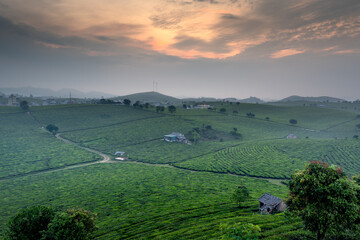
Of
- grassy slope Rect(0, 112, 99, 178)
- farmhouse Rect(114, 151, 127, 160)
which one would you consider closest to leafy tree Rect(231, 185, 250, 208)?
farmhouse Rect(114, 151, 127, 160)

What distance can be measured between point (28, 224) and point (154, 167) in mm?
63030

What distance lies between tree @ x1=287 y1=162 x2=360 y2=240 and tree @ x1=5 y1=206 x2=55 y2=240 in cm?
3609

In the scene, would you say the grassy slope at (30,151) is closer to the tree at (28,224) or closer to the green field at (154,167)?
the green field at (154,167)

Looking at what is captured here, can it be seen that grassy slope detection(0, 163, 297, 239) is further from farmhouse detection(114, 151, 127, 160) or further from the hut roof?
farmhouse detection(114, 151, 127, 160)

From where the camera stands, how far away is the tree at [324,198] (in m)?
18.4

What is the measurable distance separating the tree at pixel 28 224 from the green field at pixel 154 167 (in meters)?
11.4

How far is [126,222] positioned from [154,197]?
52.2 ft

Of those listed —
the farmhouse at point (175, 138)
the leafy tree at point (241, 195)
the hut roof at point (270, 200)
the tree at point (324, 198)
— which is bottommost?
the farmhouse at point (175, 138)

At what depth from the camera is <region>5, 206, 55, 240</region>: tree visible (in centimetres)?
2815

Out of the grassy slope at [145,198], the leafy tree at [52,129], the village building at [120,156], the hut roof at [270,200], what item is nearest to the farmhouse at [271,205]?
the hut roof at [270,200]

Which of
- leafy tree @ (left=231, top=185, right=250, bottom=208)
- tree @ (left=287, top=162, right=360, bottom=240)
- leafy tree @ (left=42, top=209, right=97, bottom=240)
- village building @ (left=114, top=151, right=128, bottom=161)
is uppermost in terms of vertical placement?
tree @ (left=287, top=162, right=360, bottom=240)

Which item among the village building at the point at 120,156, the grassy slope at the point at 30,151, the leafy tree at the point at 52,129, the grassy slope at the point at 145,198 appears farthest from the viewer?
the leafy tree at the point at 52,129

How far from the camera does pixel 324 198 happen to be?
63.2 feet

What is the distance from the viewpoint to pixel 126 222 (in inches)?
1588
